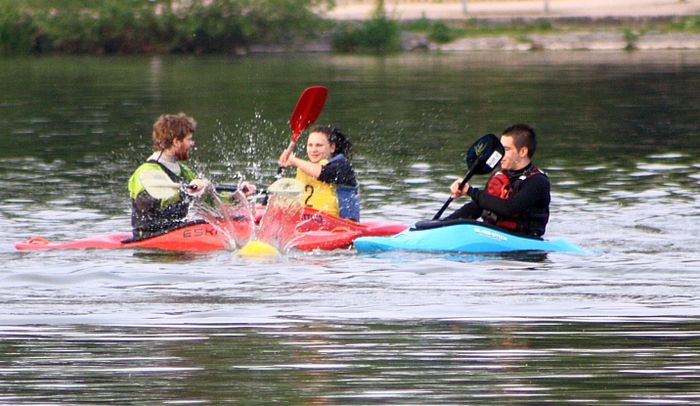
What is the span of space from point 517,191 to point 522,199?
0.13 meters

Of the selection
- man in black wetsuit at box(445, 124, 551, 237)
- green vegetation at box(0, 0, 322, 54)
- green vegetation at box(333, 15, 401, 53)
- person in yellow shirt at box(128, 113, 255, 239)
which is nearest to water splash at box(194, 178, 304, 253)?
person in yellow shirt at box(128, 113, 255, 239)

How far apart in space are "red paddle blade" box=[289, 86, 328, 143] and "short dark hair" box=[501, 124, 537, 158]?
2331 mm

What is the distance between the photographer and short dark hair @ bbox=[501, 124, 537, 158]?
11641mm

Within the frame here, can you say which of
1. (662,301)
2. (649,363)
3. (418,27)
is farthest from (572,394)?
(418,27)

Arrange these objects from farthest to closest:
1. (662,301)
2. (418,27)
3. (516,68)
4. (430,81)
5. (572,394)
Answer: (418,27) < (516,68) < (430,81) < (662,301) < (572,394)

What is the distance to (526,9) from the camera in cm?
4678

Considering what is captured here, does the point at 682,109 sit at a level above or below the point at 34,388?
below

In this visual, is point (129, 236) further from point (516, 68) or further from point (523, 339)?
point (516, 68)

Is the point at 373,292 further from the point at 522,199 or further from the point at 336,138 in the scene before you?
the point at 336,138

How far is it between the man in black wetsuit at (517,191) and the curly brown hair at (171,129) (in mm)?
2000

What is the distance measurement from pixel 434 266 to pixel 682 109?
48.1ft

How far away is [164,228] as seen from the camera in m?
12.2

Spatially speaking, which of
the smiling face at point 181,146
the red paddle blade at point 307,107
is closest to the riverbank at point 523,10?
the red paddle blade at point 307,107

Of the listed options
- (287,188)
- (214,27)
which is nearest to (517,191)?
(287,188)
